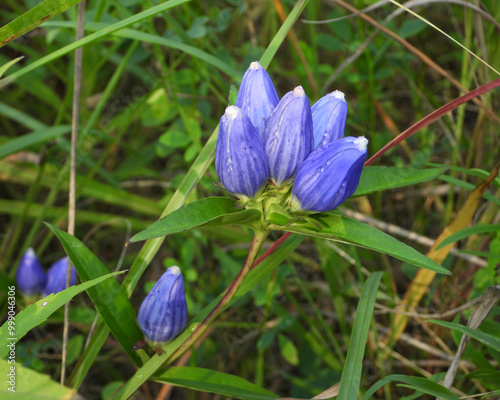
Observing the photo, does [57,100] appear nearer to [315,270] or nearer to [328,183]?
[315,270]

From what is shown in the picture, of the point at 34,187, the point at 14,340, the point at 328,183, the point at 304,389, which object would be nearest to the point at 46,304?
the point at 14,340

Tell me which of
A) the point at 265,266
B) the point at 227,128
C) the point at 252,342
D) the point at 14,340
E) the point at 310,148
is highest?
the point at 227,128

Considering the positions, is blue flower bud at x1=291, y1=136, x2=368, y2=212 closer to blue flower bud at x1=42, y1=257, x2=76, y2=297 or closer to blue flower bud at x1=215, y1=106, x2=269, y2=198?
blue flower bud at x1=215, y1=106, x2=269, y2=198

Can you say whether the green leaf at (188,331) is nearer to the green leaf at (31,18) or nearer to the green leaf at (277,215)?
the green leaf at (277,215)

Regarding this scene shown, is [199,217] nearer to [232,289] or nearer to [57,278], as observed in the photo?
[232,289]

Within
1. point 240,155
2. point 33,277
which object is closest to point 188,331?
point 240,155

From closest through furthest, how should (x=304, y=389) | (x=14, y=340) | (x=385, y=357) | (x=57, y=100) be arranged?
1. (x=14, y=340)
2. (x=385, y=357)
3. (x=304, y=389)
4. (x=57, y=100)

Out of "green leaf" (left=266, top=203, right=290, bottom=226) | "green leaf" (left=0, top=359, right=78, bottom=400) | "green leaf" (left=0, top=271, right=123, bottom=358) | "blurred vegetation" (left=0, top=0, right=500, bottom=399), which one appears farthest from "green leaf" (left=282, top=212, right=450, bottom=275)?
"blurred vegetation" (left=0, top=0, right=500, bottom=399)
